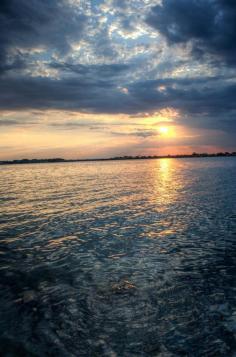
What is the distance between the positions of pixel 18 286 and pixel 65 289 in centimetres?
215

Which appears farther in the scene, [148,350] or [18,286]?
[18,286]

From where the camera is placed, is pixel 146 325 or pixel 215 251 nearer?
pixel 146 325

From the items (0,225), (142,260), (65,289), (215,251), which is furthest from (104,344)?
(0,225)

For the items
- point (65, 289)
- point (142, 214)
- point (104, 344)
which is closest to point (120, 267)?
point (65, 289)

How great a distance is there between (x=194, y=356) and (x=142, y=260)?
7612 mm

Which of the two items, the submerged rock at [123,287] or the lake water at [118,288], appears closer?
the lake water at [118,288]

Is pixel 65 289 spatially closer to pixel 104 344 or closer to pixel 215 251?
pixel 104 344

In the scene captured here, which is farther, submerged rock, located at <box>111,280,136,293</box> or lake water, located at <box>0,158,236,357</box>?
submerged rock, located at <box>111,280,136,293</box>

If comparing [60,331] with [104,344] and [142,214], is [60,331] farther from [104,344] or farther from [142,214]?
[142,214]

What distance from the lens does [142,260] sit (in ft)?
47.9

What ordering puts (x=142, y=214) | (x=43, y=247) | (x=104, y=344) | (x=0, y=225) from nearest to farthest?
(x=104, y=344)
(x=43, y=247)
(x=0, y=225)
(x=142, y=214)

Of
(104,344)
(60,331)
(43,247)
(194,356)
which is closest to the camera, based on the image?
(194,356)

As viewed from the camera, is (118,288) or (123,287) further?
(123,287)

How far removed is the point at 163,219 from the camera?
24719 millimetres
